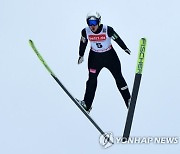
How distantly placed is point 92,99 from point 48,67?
4.16ft

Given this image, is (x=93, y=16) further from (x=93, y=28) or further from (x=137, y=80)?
(x=137, y=80)

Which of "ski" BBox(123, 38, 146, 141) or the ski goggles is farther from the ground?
the ski goggles

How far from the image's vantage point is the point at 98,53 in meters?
11.9

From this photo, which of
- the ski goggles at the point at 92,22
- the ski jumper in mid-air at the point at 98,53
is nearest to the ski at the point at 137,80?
the ski jumper in mid-air at the point at 98,53

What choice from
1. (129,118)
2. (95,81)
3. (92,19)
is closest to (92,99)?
(95,81)

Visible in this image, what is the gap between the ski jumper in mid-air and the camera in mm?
11531

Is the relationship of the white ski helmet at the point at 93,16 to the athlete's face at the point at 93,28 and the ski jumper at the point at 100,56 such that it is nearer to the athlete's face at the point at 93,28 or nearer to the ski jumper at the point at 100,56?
the athlete's face at the point at 93,28

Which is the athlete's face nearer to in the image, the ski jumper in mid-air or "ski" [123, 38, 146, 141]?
the ski jumper in mid-air

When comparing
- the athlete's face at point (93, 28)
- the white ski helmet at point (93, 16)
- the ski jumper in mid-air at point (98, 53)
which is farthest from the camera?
the ski jumper in mid-air at point (98, 53)

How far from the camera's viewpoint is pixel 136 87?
10867 mm

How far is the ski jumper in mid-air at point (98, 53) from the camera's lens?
37.8ft

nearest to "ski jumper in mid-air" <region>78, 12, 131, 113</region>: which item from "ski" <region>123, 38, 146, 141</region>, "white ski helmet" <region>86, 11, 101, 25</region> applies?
"white ski helmet" <region>86, 11, 101, 25</region>

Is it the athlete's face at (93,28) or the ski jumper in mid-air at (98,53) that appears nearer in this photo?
the athlete's face at (93,28)

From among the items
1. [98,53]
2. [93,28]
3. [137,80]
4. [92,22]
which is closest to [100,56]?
[98,53]
